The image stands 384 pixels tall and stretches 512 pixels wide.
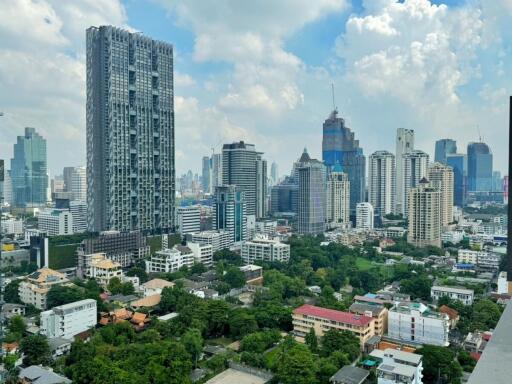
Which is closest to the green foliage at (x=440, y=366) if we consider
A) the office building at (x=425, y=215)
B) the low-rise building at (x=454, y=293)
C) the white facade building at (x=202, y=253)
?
the low-rise building at (x=454, y=293)

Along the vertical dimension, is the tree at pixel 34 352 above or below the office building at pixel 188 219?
below

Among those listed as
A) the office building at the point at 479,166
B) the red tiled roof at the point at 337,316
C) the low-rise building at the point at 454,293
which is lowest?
the low-rise building at the point at 454,293

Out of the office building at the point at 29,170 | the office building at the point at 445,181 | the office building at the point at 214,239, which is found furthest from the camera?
the office building at the point at 29,170

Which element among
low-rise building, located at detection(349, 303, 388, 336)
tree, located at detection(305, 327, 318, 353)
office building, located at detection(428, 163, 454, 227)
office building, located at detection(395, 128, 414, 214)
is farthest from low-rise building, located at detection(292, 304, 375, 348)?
office building, located at detection(395, 128, 414, 214)

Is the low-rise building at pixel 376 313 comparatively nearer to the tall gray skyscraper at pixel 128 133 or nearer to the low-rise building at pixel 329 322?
the low-rise building at pixel 329 322

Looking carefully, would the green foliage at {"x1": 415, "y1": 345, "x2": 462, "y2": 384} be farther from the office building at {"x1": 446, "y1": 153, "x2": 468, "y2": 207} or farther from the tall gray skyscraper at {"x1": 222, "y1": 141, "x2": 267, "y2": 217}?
the office building at {"x1": 446, "y1": 153, "x2": 468, "y2": 207}

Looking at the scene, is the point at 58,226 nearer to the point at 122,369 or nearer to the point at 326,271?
the point at 326,271

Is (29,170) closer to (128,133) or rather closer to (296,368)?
(128,133)
